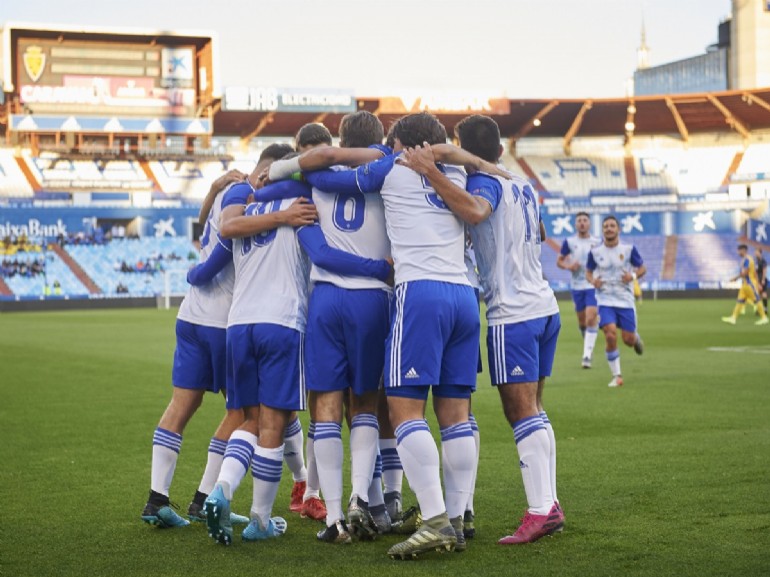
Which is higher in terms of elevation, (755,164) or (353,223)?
(755,164)

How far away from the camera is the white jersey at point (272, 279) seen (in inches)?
244

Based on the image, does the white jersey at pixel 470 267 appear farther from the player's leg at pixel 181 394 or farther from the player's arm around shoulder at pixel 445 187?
the player's leg at pixel 181 394

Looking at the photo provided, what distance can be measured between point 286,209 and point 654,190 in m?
59.4

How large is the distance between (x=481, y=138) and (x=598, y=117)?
60975 mm

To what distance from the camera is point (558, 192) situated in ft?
207

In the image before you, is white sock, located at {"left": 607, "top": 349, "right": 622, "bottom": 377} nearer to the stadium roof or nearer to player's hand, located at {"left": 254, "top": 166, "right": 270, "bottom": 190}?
player's hand, located at {"left": 254, "top": 166, "right": 270, "bottom": 190}

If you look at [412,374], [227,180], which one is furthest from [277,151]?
[412,374]

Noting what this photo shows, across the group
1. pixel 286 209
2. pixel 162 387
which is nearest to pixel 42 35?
pixel 162 387

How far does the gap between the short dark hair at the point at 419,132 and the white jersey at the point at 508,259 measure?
12.1 inches

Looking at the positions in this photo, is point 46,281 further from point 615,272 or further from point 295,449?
point 295,449

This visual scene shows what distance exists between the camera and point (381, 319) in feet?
20.1

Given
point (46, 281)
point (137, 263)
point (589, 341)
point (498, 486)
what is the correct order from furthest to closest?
point (137, 263), point (46, 281), point (589, 341), point (498, 486)

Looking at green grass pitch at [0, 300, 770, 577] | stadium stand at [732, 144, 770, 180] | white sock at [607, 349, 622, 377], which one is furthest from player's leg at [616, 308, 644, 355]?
stadium stand at [732, 144, 770, 180]

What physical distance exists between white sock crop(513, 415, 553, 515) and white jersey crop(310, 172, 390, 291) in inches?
43.9
